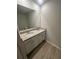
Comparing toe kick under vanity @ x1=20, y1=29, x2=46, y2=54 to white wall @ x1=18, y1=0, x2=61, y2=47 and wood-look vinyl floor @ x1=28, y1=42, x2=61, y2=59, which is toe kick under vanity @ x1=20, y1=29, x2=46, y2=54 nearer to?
wood-look vinyl floor @ x1=28, y1=42, x2=61, y2=59

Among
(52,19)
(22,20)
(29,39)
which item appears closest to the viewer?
(29,39)

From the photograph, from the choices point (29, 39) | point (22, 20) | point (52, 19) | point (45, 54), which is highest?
point (52, 19)

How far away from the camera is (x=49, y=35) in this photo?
477cm

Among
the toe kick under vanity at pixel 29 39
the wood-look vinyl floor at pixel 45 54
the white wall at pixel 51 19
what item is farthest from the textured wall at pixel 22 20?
the wood-look vinyl floor at pixel 45 54

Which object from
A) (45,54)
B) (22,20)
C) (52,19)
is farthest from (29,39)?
(52,19)

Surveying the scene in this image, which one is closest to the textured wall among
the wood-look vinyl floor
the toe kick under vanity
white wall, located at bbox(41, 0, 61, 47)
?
the toe kick under vanity

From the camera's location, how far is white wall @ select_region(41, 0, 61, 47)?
4.22m

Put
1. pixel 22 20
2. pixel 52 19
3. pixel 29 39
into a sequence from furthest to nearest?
1. pixel 52 19
2. pixel 22 20
3. pixel 29 39

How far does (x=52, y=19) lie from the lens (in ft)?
15.1

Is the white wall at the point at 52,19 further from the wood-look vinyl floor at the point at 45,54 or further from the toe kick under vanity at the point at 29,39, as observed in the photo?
the toe kick under vanity at the point at 29,39

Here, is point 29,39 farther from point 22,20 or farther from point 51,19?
point 51,19

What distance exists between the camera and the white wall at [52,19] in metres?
4.22
